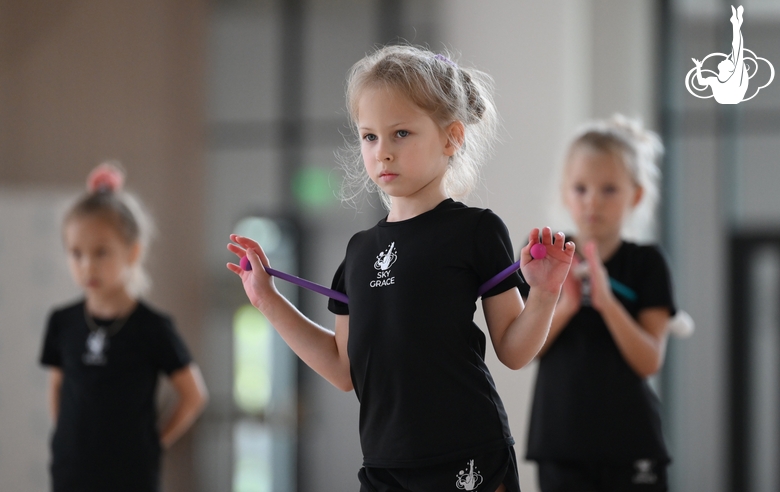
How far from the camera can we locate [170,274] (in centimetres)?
500

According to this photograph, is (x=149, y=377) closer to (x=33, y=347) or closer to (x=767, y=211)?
(x=33, y=347)

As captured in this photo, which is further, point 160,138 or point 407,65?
point 160,138

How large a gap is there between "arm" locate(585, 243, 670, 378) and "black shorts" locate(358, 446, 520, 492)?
2.44ft

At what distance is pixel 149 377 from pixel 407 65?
153 centimetres

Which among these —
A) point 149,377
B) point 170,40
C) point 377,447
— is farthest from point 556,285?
point 170,40

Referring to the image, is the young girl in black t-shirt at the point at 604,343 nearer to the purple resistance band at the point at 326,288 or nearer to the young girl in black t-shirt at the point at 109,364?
the purple resistance band at the point at 326,288

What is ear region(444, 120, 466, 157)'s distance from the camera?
1369 millimetres

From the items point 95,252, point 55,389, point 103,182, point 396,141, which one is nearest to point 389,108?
point 396,141

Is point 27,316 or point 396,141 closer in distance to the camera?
point 396,141

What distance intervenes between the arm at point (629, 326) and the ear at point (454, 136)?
25.9 inches

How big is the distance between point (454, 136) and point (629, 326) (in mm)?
850

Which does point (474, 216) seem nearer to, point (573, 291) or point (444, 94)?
point (444, 94)

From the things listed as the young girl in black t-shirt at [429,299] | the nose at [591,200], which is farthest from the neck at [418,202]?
the nose at [591,200]

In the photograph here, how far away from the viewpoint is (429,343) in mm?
1271
